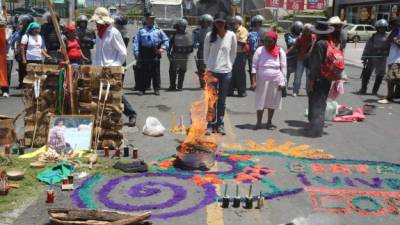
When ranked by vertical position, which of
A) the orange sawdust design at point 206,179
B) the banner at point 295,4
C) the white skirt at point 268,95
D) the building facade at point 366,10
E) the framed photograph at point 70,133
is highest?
the banner at point 295,4

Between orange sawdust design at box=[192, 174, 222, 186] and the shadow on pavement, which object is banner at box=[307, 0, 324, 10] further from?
orange sawdust design at box=[192, 174, 222, 186]

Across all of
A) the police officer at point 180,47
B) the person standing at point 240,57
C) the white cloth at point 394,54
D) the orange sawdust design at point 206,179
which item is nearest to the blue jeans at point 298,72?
the person standing at point 240,57

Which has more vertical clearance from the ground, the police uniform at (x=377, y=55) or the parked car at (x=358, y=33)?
the parked car at (x=358, y=33)

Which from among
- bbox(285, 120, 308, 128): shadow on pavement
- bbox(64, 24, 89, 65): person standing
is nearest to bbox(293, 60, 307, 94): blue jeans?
bbox(285, 120, 308, 128): shadow on pavement

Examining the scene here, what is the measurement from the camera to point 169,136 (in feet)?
25.6

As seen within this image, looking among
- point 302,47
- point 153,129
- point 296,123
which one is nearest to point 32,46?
point 153,129

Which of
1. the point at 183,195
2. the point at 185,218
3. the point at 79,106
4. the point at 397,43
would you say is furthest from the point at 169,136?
the point at 397,43

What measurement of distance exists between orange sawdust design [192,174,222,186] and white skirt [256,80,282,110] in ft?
9.05

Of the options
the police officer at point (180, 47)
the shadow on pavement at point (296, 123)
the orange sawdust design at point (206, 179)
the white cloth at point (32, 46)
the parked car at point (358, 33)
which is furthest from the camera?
the parked car at point (358, 33)

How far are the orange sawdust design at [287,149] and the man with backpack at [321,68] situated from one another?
85cm

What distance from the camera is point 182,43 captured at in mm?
12383

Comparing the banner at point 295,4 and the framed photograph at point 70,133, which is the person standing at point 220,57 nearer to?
the framed photograph at point 70,133

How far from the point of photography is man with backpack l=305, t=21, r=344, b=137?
7691 mm

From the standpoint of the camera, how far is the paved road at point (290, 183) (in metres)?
4.66
